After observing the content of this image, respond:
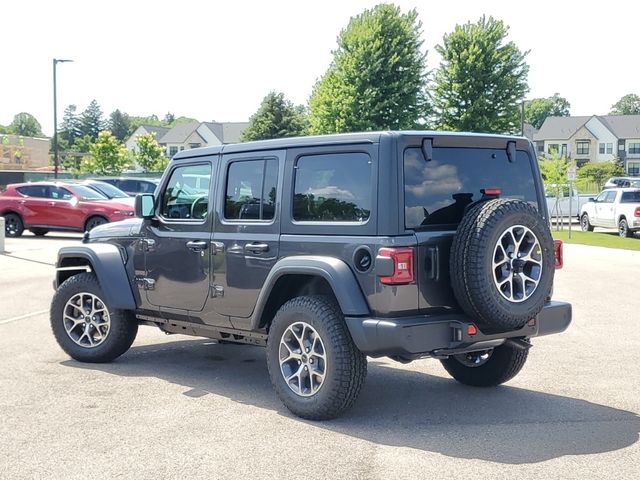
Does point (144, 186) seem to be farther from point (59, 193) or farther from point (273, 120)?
point (273, 120)

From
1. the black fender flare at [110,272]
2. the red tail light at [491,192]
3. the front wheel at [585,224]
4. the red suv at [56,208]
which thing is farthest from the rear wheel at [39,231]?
the red tail light at [491,192]

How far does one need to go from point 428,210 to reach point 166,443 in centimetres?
226

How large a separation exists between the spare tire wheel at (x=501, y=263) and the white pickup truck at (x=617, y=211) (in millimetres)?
25790

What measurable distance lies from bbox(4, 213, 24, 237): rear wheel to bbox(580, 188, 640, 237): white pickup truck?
20489mm

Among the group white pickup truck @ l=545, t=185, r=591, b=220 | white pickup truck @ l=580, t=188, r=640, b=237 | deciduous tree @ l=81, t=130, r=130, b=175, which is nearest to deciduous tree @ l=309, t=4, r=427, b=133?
white pickup truck @ l=545, t=185, r=591, b=220

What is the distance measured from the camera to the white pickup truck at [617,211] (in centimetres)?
2998

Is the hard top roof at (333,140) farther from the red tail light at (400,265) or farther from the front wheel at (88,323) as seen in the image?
the front wheel at (88,323)

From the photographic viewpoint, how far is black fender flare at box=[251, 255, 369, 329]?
17.9 feet

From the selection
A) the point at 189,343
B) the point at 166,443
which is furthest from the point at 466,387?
the point at 189,343

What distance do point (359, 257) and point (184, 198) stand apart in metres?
2.24

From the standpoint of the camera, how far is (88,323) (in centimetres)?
774

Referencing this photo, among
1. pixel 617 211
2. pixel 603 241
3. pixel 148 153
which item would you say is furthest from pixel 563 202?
pixel 148 153

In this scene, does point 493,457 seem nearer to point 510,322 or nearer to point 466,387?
point 510,322

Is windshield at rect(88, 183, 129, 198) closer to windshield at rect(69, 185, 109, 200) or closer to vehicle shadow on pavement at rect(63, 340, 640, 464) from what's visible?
windshield at rect(69, 185, 109, 200)
